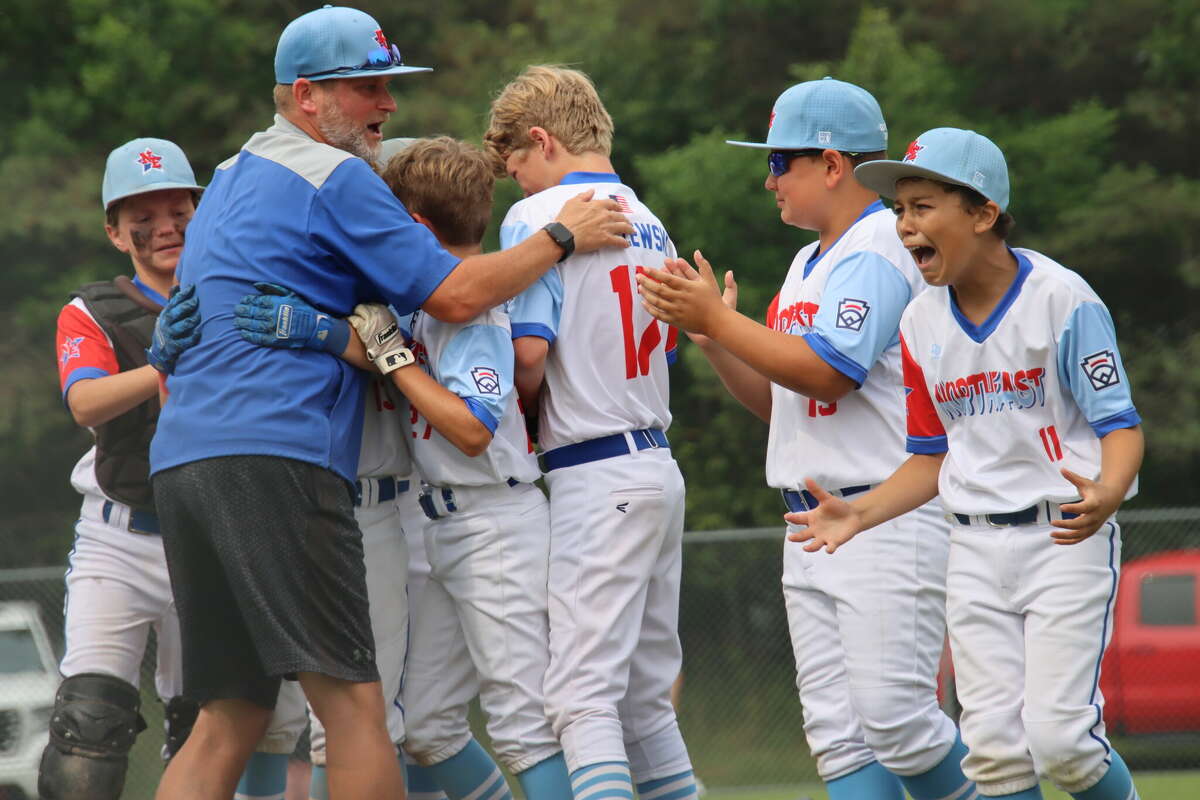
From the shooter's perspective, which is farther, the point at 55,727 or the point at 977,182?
the point at 55,727

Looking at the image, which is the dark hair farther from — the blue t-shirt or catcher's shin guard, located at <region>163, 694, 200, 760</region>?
catcher's shin guard, located at <region>163, 694, 200, 760</region>

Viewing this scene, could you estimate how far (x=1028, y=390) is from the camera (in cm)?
423

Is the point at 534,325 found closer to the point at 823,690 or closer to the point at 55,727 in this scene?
the point at 823,690

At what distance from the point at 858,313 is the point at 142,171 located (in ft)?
8.83

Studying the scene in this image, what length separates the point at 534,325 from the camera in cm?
455

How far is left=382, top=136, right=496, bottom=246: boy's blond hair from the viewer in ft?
15.2

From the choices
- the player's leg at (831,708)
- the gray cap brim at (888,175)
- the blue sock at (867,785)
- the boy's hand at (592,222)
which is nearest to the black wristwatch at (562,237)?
the boy's hand at (592,222)

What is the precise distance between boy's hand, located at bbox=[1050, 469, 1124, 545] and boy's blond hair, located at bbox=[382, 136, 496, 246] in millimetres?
1833

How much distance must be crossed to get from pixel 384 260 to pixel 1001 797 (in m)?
2.16

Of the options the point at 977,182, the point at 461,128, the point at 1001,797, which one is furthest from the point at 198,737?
the point at 461,128

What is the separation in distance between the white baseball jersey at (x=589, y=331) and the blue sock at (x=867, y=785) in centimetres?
118

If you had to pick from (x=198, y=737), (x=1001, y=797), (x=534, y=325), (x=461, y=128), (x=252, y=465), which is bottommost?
(x=1001, y=797)

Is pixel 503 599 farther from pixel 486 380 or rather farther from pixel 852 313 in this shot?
pixel 852 313

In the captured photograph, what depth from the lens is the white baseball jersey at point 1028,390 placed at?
414 cm
